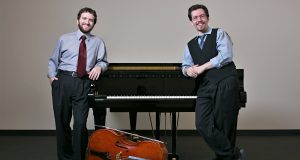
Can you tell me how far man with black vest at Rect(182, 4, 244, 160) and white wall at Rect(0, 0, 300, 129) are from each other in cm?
217

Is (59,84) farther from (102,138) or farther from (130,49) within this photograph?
(130,49)

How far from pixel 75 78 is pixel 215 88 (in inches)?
48.5

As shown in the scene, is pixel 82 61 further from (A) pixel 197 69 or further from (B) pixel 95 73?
(A) pixel 197 69

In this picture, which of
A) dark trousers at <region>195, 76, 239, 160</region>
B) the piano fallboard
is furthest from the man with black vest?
the piano fallboard

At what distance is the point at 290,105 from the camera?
5547 millimetres

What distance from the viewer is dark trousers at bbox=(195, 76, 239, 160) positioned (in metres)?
3.23

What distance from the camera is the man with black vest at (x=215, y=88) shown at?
323cm

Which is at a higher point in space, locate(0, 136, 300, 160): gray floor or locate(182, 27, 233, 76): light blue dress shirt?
locate(182, 27, 233, 76): light blue dress shirt

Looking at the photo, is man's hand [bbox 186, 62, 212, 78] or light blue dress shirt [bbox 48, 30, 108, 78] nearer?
man's hand [bbox 186, 62, 212, 78]

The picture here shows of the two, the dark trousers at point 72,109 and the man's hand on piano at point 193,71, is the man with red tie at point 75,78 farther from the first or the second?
the man's hand on piano at point 193,71

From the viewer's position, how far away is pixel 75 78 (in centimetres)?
342

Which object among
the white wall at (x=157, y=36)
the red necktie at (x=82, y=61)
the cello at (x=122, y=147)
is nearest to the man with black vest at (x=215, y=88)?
the cello at (x=122, y=147)

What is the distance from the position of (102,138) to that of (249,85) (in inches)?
115

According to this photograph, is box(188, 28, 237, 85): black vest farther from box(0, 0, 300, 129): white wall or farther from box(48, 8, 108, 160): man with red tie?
box(0, 0, 300, 129): white wall
